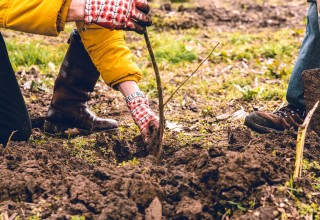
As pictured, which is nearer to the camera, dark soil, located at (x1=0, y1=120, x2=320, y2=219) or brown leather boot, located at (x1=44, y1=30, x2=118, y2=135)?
dark soil, located at (x1=0, y1=120, x2=320, y2=219)

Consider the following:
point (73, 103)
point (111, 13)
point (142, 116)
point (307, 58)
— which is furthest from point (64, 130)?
point (307, 58)

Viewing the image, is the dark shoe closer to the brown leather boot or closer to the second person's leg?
the brown leather boot

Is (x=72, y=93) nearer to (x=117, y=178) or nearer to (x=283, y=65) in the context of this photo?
(x=117, y=178)

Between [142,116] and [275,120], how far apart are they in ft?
3.05

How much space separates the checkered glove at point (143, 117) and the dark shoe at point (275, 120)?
750 mm

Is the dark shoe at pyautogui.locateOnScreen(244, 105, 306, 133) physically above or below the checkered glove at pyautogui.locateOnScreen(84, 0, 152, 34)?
below

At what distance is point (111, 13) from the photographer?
9.12ft

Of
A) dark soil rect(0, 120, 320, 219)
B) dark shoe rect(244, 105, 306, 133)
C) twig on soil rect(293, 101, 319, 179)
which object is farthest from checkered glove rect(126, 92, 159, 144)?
twig on soil rect(293, 101, 319, 179)

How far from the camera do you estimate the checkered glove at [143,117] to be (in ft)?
10.8

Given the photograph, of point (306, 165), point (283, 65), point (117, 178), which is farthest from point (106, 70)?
point (283, 65)

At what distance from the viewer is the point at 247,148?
312cm

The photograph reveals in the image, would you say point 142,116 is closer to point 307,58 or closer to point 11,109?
point 11,109

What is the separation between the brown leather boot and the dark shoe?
992 mm

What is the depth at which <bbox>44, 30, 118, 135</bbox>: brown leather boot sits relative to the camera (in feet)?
12.4
